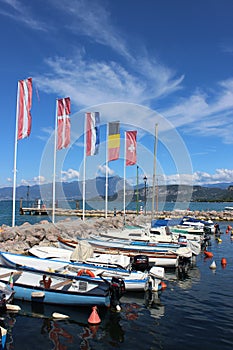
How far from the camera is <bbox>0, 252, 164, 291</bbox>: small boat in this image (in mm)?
17266

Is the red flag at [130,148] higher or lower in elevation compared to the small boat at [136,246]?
higher

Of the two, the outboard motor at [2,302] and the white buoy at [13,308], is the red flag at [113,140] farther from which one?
the outboard motor at [2,302]

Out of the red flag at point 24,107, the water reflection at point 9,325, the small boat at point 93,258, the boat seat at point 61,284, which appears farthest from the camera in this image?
the red flag at point 24,107

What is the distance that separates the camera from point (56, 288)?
15.5 metres

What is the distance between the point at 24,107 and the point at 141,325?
19302 millimetres

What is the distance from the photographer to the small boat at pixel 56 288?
48.9 ft

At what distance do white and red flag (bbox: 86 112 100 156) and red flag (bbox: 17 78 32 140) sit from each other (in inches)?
440

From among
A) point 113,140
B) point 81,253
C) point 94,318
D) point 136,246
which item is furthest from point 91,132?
point 94,318

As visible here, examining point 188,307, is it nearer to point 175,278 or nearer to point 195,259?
point 175,278

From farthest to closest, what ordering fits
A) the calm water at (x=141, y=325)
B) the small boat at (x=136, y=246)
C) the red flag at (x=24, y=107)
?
the red flag at (x=24, y=107)
the small boat at (x=136, y=246)
the calm water at (x=141, y=325)

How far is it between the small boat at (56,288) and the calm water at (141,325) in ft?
1.50

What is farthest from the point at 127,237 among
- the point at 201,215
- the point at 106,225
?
the point at 201,215

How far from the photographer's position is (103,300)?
1467 centimetres

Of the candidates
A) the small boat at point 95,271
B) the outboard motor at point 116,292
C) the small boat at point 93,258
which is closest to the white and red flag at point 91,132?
the small boat at point 93,258
